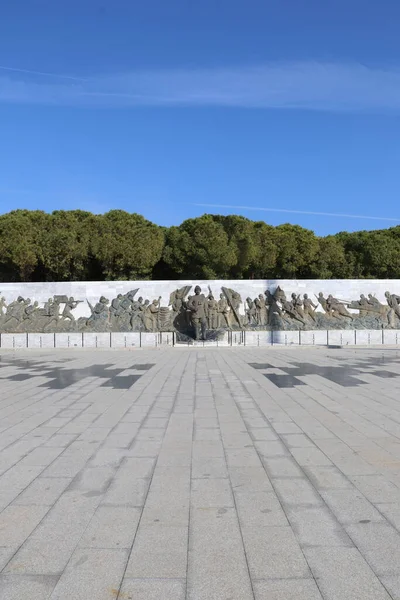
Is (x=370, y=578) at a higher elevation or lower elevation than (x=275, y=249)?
lower

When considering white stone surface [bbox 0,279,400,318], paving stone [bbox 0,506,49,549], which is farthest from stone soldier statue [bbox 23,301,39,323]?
paving stone [bbox 0,506,49,549]

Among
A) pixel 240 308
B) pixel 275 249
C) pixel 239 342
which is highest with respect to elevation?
pixel 275 249

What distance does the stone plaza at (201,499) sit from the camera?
2684mm

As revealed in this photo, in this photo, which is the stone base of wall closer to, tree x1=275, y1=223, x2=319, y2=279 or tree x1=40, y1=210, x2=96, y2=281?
tree x1=40, y1=210, x2=96, y2=281

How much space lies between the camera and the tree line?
33812 millimetres

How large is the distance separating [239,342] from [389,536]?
852 inches

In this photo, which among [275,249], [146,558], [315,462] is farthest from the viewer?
[275,249]

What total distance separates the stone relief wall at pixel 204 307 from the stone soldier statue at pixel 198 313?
0.22 feet

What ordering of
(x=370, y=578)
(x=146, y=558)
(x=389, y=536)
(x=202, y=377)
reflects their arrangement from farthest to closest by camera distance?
(x=202, y=377), (x=389, y=536), (x=146, y=558), (x=370, y=578)

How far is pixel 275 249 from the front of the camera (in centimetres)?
3878

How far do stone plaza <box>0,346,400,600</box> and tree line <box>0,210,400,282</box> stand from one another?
2646cm

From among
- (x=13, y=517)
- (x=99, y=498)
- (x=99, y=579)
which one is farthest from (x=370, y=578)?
(x=13, y=517)

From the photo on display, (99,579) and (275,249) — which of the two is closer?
(99,579)

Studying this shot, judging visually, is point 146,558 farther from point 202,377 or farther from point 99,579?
point 202,377
